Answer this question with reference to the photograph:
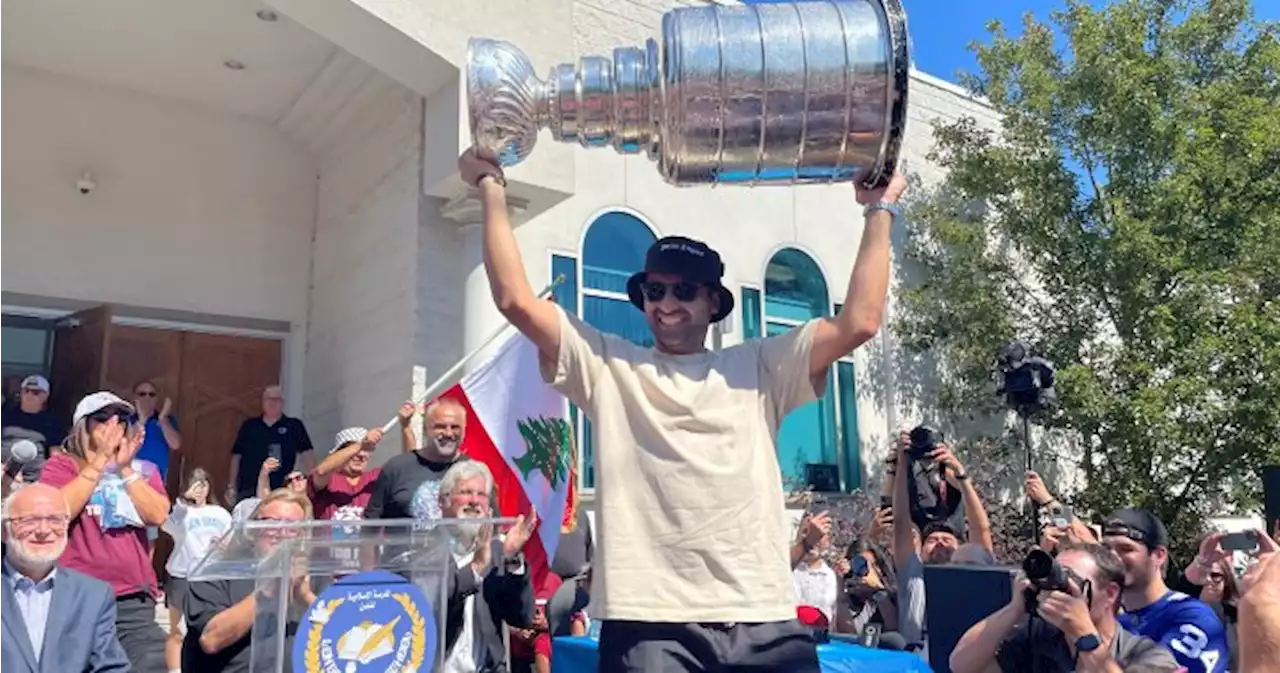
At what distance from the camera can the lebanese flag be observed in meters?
5.74

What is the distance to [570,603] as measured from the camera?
6.22 m

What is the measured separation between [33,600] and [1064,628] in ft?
11.1

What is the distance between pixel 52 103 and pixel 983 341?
965 centimetres

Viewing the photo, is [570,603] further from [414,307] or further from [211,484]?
[211,484]

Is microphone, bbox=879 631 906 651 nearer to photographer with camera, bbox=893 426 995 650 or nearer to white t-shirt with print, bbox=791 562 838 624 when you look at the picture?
photographer with camera, bbox=893 426 995 650

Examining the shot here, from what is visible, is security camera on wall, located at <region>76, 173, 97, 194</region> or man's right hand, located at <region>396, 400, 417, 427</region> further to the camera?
security camera on wall, located at <region>76, 173, 97, 194</region>

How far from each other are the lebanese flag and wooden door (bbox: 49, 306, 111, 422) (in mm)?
4093

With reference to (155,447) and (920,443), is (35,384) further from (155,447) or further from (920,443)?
(920,443)

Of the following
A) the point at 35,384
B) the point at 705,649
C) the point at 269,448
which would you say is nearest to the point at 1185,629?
the point at 705,649

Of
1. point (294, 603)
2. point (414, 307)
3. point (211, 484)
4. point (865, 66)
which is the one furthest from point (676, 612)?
point (211, 484)

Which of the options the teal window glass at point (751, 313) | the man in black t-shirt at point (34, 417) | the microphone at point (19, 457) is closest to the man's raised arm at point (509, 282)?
the microphone at point (19, 457)

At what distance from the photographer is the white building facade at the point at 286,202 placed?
776cm

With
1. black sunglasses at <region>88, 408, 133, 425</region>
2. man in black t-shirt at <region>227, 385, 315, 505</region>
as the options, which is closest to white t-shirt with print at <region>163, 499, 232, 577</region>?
black sunglasses at <region>88, 408, 133, 425</region>

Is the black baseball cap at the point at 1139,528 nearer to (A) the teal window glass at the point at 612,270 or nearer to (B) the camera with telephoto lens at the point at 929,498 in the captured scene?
(B) the camera with telephoto lens at the point at 929,498
